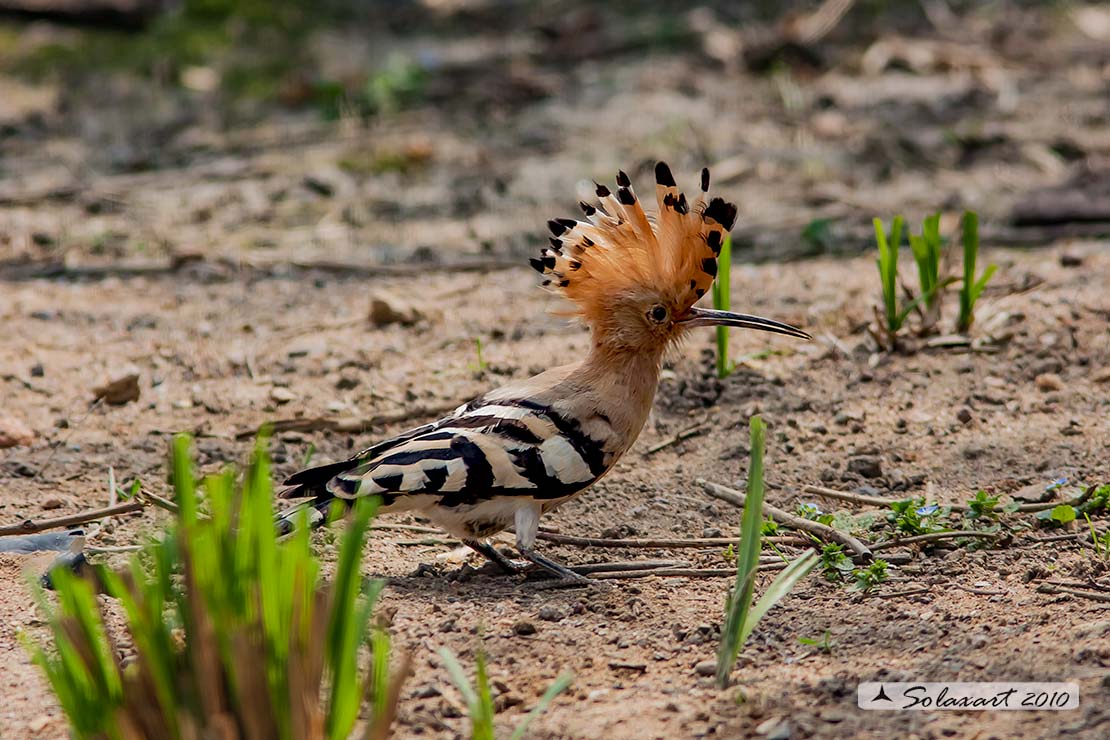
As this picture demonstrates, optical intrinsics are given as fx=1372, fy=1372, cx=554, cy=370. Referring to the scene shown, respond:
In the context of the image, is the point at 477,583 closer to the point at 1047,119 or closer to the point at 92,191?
the point at 92,191

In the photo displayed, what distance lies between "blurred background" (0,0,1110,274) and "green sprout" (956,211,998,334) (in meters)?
1.25

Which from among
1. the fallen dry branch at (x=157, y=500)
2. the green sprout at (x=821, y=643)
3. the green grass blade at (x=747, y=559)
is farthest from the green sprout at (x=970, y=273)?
the fallen dry branch at (x=157, y=500)

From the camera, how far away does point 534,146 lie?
7355 millimetres

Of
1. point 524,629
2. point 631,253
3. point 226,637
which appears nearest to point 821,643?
point 524,629

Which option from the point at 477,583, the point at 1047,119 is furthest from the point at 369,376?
the point at 1047,119

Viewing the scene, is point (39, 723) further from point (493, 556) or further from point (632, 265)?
point (632, 265)

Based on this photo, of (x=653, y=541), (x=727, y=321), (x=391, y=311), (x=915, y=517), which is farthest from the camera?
(x=391, y=311)

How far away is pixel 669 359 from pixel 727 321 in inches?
38.9

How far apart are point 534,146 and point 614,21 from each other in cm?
212

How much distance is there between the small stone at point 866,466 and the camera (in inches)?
160

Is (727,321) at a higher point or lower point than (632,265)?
lower

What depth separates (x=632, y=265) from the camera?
3.81 metres

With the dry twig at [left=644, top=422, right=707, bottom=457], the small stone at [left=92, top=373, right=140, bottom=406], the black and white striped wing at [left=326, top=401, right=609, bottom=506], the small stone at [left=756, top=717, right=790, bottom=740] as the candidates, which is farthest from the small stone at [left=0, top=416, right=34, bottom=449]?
the small stone at [left=756, top=717, right=790, bottom=740]

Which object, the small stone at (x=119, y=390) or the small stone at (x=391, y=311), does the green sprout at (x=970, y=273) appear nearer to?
the small stone at (x=391, y=311)
